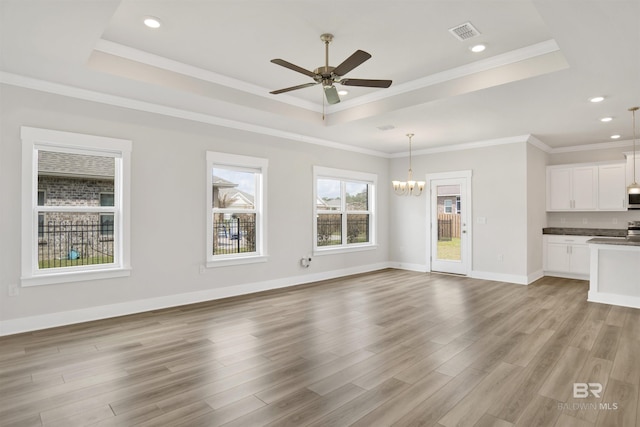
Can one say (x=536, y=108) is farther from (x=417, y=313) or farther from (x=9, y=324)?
(x=9, y=324)

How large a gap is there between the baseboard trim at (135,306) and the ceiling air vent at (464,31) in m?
4.44

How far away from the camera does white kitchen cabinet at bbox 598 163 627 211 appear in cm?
676

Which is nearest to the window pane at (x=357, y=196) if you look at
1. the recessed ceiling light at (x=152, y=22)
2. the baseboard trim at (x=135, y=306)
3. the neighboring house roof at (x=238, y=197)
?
the baseboard trim at (x=135, y=306)

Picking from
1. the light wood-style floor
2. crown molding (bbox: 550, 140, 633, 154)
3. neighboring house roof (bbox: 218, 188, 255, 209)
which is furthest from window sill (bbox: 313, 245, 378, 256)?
crown molding (bbox: 550, 140, 633, 154)

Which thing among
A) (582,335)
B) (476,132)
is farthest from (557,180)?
(582,335)

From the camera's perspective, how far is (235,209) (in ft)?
18.7

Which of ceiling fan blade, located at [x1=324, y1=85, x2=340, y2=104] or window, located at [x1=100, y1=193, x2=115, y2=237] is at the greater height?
ceiling fan blade, located at [x1=324, y1=85, x2=340, y2=104]

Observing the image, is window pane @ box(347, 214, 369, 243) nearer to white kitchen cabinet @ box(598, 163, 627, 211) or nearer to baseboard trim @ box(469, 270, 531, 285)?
baseboard trim @ box(469, 270, 531, 285)

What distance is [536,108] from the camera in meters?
4.86

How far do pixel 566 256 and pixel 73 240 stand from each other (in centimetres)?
839

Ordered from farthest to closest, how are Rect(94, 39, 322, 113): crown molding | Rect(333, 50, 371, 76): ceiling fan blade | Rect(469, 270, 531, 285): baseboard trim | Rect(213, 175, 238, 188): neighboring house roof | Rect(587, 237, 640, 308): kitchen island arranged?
Rect(469, 270, 531, 285): baseboard trim → Rect(213, 175, 238, 188): neighboring house roof → Rect(587, 237, 640, 308): kitchen island → Rect(94, 39, 322, 113): crown molding → Rect(333, 50, 371, 76): ceiling fan blade

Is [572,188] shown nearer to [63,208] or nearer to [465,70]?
[465,70]

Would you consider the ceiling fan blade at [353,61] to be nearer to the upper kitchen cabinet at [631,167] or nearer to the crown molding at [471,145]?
the crown molding at [471,145]

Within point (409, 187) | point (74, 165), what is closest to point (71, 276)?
point (74, 165)
